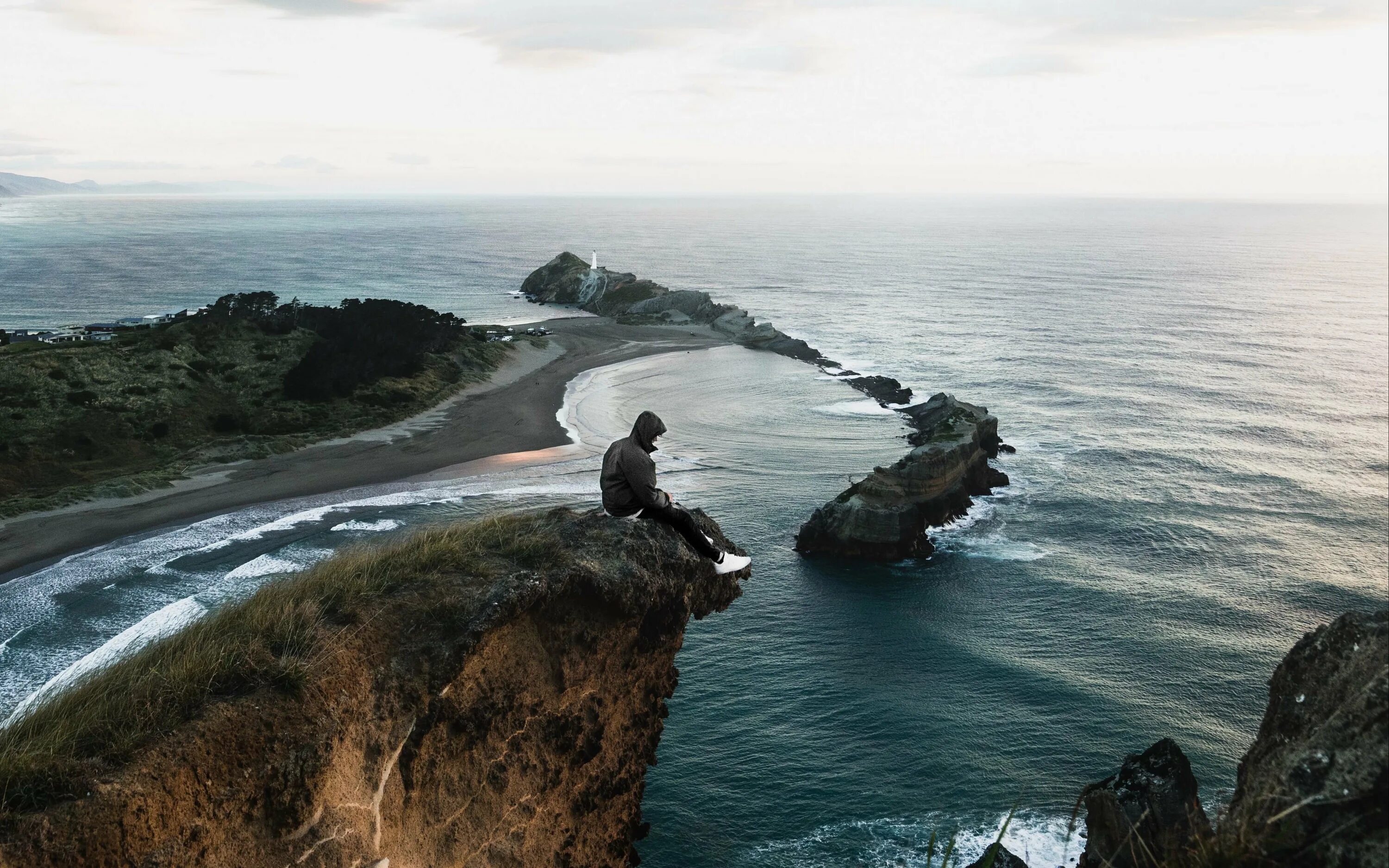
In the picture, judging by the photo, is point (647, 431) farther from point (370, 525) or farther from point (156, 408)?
point (156, 408)

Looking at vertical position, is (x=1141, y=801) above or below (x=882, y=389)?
below

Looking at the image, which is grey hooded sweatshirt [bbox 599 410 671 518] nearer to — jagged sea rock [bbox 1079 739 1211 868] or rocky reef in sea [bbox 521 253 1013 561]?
jagged sea rock [bbox 1079 739 1211 868]

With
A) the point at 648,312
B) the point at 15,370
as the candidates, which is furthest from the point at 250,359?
the point at 648,312

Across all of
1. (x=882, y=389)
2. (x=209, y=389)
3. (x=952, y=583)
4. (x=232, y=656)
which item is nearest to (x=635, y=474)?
(x=232, y=656)

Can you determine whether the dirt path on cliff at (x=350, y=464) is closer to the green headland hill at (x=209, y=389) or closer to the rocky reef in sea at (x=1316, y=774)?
the green headland hill at (x=209, y=389)

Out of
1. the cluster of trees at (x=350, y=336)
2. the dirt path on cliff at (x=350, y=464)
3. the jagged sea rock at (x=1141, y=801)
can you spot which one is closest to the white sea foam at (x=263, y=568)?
the dirt path on cliff at (x=350, y=464)
